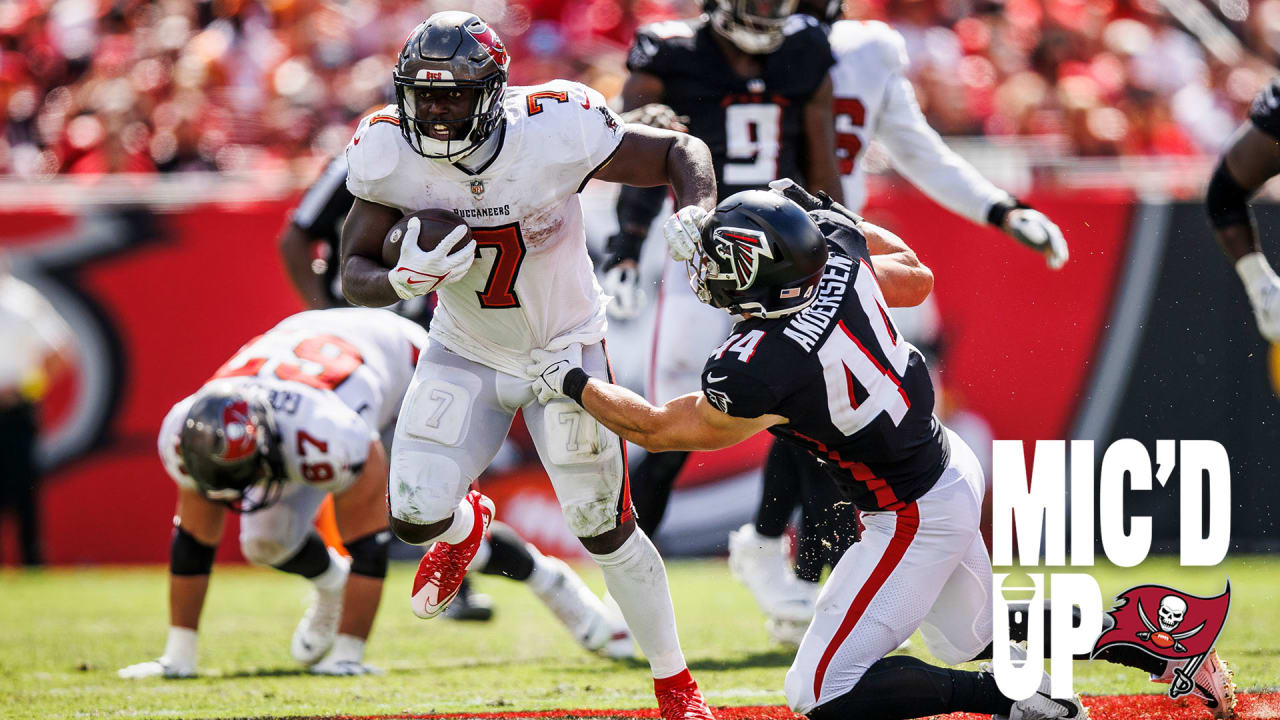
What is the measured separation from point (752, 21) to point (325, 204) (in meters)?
1.87

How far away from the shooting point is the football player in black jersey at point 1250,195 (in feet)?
16.8

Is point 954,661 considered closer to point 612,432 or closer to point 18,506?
point 612,432

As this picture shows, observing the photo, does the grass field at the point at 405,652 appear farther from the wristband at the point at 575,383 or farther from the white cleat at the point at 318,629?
the wristband at the point at 575,383

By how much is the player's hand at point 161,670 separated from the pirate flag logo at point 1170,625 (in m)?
2.92

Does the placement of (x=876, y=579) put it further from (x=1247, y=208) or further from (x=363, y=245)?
(x=1247, y=208)

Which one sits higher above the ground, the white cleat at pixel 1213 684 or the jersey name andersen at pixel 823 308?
the jersey name andersen at pixel 823 308

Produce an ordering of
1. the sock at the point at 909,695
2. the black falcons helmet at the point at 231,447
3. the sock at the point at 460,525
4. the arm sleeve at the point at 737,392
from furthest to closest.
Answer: the black falcons helmet at the point at 231,447 → the sock at the point at 460,525 → the sock at the point at 909,695 → the arm sleeve at the point at 737,392

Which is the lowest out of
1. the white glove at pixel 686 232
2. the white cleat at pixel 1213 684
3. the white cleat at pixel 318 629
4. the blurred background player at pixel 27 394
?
the blurred background player at pixel 27 394

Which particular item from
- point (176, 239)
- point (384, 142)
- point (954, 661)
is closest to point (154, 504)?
point (176, 239)

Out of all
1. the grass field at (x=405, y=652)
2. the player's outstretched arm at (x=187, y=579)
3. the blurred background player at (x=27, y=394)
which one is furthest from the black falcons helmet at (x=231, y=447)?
the blurred background player at (x=27, y=394)

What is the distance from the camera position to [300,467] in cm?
464

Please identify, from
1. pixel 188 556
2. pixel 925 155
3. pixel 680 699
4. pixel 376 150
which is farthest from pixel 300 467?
pixel 925 155

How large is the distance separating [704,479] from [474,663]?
7.94ft

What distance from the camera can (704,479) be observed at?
24.0ft
